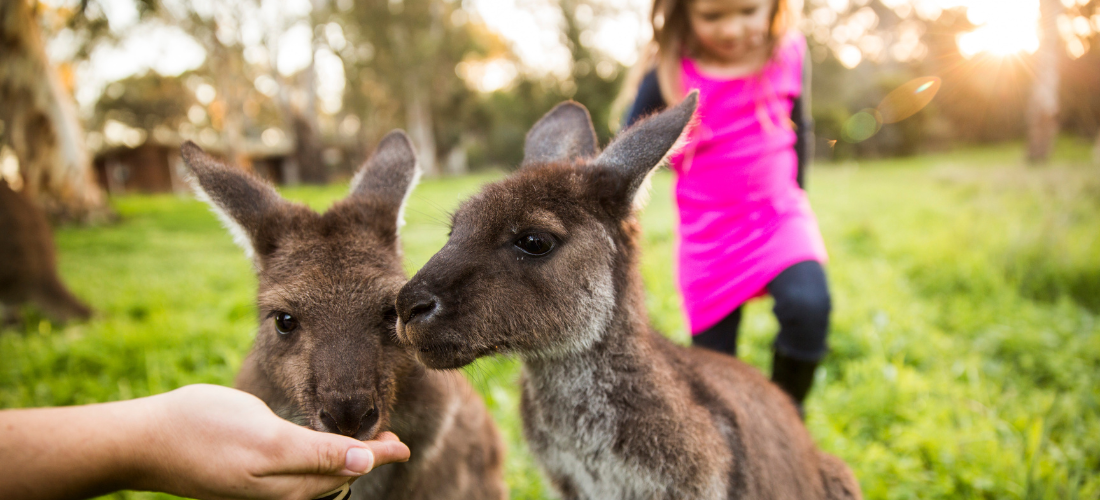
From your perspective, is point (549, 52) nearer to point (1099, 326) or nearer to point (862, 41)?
point (862, 41)

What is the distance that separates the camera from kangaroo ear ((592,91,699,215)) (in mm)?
1960

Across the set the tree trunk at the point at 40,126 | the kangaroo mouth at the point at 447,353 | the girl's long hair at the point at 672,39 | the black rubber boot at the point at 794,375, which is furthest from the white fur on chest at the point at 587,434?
the tree trunk at the point at 40,126

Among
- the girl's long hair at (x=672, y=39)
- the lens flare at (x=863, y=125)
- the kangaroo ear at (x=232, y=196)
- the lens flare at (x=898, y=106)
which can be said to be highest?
the girl's long hair at (x=672, y=39)

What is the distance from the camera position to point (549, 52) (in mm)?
30469

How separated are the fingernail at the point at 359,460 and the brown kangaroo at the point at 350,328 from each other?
0.20m

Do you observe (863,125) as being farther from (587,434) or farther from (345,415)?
(345,415)

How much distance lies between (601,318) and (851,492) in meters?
1.55

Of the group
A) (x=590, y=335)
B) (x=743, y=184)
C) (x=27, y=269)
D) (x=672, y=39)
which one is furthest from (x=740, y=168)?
(x=27, y=269)

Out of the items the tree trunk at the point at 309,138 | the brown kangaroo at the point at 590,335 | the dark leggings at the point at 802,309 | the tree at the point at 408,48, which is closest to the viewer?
the brown kangaroo at the point at 590,335

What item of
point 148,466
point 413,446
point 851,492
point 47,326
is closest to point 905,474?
point 851,492

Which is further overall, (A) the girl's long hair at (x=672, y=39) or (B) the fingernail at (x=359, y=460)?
(A) the girl's long hair at (x=672, y=39)

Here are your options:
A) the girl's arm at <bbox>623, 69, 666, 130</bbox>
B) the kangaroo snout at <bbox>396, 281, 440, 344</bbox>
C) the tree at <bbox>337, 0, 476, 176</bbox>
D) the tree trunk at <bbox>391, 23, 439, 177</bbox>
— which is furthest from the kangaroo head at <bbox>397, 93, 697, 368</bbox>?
the tree trunk at <bbox>391, 23, 439, 177</bbox>

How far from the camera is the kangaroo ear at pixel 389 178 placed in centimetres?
252

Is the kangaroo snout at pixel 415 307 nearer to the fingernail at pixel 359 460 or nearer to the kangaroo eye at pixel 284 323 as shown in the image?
the fingernail at pixel 359 460
